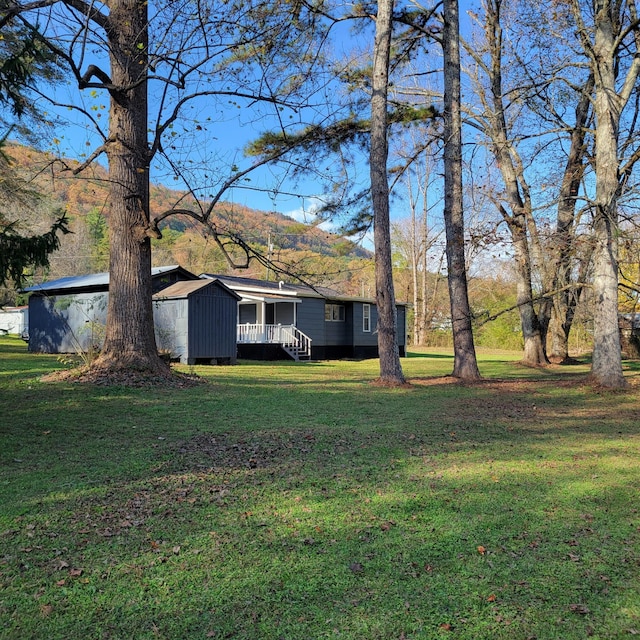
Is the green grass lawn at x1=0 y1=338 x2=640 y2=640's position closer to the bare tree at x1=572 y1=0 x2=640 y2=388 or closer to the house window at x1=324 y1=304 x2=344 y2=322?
the bare tree at x1=572 y1=0 x2=640 y2=388

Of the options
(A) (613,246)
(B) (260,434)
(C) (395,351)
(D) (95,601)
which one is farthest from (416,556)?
(A) (613,246)

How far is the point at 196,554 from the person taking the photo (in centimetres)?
311

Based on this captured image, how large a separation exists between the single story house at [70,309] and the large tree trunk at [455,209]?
1074cm

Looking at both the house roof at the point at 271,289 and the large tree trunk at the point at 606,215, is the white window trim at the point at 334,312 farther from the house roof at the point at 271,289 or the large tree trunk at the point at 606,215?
the large tree trunk at the point at 606,215

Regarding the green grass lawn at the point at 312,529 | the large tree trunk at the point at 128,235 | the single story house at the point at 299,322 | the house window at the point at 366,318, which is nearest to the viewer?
the green grass lawn at the point at 312,529

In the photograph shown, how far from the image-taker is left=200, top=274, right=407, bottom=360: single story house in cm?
2352

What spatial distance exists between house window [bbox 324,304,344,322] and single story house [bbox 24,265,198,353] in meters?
7.77

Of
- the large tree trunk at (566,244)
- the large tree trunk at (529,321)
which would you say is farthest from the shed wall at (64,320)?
the large tree trunk at (566,244)

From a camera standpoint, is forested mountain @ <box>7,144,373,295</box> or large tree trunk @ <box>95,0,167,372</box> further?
large tree trunk @ <box>95,0,167,372</box>

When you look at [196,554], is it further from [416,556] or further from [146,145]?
[146,145]

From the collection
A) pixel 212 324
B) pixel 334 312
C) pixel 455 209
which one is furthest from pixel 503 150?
pixel 334 312

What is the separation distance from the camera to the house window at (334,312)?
26.8 m

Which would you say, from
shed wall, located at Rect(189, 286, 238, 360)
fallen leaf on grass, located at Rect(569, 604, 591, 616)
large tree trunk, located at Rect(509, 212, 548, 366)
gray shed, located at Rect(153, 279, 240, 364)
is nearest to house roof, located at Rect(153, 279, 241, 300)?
gray shed, located at Rect(153, 279, 240, 364)

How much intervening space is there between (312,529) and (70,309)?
19.1m
